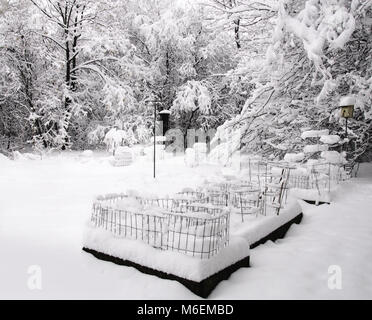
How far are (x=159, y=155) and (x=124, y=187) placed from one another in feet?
15.4

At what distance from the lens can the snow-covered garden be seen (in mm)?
4164

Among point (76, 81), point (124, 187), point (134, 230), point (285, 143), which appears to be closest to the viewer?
point (134, 230)

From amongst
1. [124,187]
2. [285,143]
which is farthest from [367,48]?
[124,187]

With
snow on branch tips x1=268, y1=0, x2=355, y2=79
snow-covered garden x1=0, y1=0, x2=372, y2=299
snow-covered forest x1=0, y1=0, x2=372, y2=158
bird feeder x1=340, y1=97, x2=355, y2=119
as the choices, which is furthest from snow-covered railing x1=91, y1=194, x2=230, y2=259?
snow-covered forest x1=0, y1=0, x2=372, y2=158

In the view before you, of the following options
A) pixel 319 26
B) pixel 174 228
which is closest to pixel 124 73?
pixel 319 26

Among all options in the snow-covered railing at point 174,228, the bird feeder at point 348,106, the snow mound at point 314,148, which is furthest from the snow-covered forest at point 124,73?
the snow-covered railing at point 174,228

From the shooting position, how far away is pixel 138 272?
4.29 m

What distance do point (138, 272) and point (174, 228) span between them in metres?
0.75

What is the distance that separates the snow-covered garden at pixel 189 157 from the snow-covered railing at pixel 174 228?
0.03 meters

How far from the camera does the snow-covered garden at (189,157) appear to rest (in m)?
4.16

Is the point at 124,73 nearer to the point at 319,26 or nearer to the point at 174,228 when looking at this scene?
the point at 319,26

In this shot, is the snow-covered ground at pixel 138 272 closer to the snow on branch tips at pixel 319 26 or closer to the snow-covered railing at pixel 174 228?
the snow-covered railing at pixel 174 228
